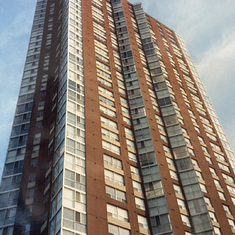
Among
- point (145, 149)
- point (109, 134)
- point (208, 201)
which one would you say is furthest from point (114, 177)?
point (208, 201)

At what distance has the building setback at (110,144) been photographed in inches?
1475

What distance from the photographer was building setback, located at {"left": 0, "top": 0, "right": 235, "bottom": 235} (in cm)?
3747

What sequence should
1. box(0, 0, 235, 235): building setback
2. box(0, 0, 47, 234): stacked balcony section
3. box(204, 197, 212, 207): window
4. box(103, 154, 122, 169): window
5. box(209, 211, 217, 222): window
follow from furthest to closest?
1. box(204, 197, 212, 207): window
2. box(209, 211, 217, 222): window
3. box(0, 0, 47, 234): stacked balcony section
4. box(103, 154, 122, 169): window
5. box(0, 0, 235, 235): building setback

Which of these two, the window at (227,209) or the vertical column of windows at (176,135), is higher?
the vertical column of windows at (176,135)

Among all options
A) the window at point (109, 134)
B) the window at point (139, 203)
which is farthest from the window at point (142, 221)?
the window at point (109, 134)

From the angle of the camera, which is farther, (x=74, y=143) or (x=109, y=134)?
(x=109, y=134)

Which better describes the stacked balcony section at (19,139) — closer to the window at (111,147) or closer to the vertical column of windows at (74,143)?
the vertical column of windows at (74,143)

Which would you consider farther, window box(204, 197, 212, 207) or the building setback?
window box(204, 197, 212, 207)


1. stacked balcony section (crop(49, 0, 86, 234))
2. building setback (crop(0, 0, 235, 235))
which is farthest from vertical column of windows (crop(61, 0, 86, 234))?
building setback (crop(0, 0, 235, 235))

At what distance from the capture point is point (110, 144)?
44.7 metres

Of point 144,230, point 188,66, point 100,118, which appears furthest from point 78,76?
point 188,66

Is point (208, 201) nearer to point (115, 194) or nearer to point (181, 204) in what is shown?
point (181, 204)

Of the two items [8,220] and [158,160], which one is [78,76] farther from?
[8,220]

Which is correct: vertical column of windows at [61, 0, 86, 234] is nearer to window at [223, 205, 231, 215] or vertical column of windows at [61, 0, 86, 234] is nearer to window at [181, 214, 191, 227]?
window at [181, 214, 191, 227]
